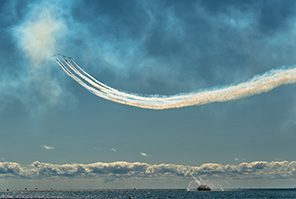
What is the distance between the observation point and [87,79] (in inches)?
3440

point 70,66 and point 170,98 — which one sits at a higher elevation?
point 70,66

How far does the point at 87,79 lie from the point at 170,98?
829 inches

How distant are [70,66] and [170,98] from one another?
1030 inches

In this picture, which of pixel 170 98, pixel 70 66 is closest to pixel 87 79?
pixel 70 66

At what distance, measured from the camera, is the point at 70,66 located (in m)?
88.1

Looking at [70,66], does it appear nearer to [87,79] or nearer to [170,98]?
[87,79]

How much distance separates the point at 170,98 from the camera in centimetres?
8494

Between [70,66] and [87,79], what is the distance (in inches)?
216
